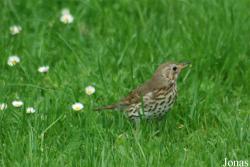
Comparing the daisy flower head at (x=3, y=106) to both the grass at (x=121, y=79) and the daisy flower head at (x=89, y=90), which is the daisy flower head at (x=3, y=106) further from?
the daisy flower head at (x=89, y=90)

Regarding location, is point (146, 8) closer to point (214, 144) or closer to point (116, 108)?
point (116, 108)

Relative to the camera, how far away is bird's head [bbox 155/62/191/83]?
25.8 feet

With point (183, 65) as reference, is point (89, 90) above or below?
below

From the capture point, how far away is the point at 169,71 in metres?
7.90

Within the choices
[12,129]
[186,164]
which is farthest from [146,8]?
[186,164]

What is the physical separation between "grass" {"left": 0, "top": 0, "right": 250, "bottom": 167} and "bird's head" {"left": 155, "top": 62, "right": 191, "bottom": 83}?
0.24 metres

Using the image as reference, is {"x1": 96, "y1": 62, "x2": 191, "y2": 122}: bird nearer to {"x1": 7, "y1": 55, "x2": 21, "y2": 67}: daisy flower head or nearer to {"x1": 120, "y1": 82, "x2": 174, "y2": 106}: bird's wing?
{"x1": 120, "y1": 82, "x2": 174, "y2": 106}: bird's wing

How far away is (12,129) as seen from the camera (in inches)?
285

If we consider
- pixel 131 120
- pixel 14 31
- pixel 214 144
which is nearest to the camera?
pixel 214 144

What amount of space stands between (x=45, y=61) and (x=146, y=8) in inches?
66.3

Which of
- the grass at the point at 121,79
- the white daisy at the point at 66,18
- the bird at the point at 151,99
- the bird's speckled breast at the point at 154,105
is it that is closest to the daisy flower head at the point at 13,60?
the grass at the point at 121,79

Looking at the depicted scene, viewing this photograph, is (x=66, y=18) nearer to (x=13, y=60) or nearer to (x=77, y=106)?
(x=13, y=60)

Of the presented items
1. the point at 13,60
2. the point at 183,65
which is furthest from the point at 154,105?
the point at 13,60

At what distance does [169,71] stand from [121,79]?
0.66 meters
